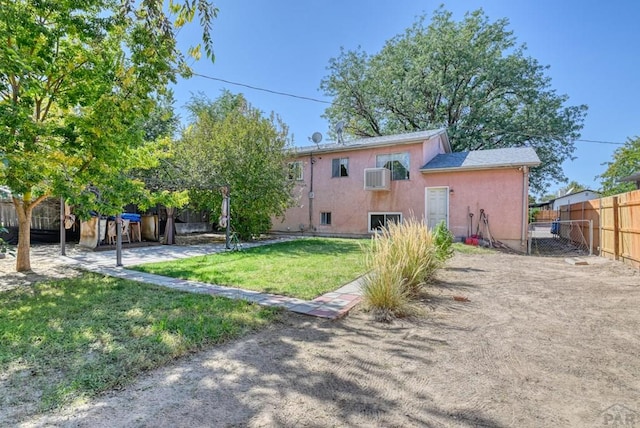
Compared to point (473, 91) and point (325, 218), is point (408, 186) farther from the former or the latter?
point (473, 91)

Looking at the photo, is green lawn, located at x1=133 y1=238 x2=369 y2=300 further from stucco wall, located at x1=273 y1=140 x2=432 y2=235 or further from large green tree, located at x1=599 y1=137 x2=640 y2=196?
large green tree, located at x1=599 y1=137 x2=640 y2=196

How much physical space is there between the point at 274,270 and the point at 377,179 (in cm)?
927

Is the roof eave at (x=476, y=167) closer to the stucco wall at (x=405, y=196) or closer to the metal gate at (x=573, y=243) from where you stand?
the stucco wall at (x=405, y=196)

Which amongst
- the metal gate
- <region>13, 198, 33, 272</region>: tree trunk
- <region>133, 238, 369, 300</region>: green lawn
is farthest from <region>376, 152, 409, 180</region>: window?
<region>13, 198, 33, 272</region>: tree trunk

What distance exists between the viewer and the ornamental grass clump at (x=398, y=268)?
4375 mm

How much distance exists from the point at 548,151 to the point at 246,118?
64.6 feet

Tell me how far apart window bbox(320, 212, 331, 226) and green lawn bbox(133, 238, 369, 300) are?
23.7 feet

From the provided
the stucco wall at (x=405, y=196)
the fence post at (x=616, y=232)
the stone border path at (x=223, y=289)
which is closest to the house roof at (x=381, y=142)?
the stucco wall at (x=405, y=196)

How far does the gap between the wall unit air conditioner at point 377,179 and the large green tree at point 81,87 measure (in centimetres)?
1062

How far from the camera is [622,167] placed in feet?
88.7

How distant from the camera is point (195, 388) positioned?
2.46 metres

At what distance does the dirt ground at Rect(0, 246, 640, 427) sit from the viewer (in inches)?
83.7

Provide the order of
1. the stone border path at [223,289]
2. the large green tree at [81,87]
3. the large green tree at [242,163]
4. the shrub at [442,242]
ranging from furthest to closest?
1. the large green tree at [242,163]
2. the shrub at [442,242]
3. the large green tree at [81,87]
4. the stone border path at [223,289]

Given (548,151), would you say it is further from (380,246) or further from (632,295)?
(380,246)
